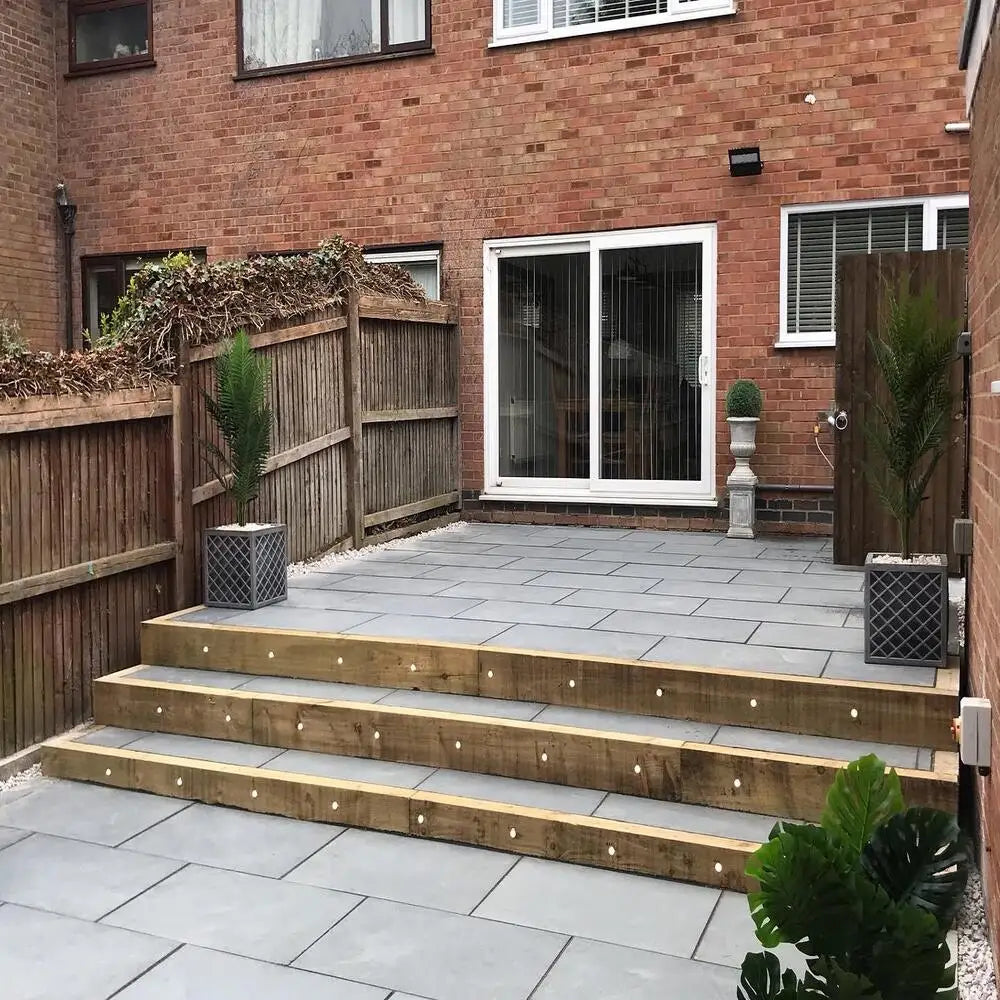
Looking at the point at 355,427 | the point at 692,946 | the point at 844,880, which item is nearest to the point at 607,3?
the point at 355,427

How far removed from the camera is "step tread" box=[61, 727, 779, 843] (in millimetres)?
3678

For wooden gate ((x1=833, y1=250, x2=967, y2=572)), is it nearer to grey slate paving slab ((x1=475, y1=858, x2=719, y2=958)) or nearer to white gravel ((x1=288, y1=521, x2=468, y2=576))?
white gravel ((x1=288, y1=521, x2=468, y2=576))

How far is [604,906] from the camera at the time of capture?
3318 millimetres

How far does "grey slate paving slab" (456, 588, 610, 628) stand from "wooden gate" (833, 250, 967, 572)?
2233 mm

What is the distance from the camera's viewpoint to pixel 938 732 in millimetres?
3881

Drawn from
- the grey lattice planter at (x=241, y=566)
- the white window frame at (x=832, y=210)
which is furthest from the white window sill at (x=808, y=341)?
the grey lattice planter at (x=241, y=566)

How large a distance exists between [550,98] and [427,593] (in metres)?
4.72

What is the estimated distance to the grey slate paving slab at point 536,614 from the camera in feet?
17.3

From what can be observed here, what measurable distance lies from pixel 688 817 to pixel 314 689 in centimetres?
189

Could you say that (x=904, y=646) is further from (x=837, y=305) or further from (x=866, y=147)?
(x=866, y=147)

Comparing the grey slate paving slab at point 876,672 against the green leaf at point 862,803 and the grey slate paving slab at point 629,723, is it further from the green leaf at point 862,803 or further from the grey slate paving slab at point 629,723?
the green leaf at point 862,803

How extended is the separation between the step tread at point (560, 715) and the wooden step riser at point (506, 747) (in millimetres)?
96

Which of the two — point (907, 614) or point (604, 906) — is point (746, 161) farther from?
point (604, 906)

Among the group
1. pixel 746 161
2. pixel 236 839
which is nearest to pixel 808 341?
pixel 746 161
